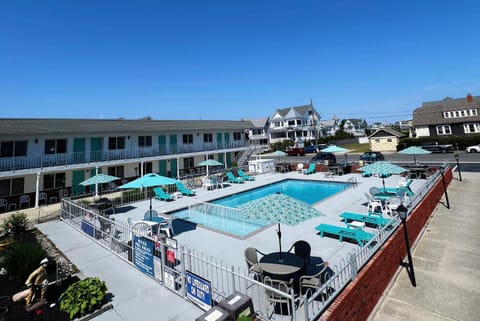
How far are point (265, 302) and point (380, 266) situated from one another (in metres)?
3.39

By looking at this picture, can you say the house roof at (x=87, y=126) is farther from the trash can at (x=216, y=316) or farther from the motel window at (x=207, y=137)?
the trash can at (x=216, y=316)

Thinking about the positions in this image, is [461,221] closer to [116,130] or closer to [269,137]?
[116,130]

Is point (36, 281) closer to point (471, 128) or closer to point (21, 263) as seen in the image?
point (21, 263)

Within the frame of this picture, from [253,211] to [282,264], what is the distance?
12.7ft

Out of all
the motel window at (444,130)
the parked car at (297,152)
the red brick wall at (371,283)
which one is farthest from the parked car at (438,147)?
the red brick wall at (371,283)

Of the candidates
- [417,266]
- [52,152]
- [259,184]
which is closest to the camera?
[417,266]

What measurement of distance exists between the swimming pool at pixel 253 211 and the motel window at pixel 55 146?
44.8 feet

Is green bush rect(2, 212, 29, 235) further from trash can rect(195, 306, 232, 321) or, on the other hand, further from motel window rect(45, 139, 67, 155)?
trash can rect(195, 306, 232, 321)

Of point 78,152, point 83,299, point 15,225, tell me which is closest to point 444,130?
point 83,299

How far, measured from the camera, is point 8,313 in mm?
5211

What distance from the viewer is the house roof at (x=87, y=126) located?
17.7 meters

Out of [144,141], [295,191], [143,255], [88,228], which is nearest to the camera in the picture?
[143,255]

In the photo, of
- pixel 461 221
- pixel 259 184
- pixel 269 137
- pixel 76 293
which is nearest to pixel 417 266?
pixel 461 221

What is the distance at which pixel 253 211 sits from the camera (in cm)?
924
